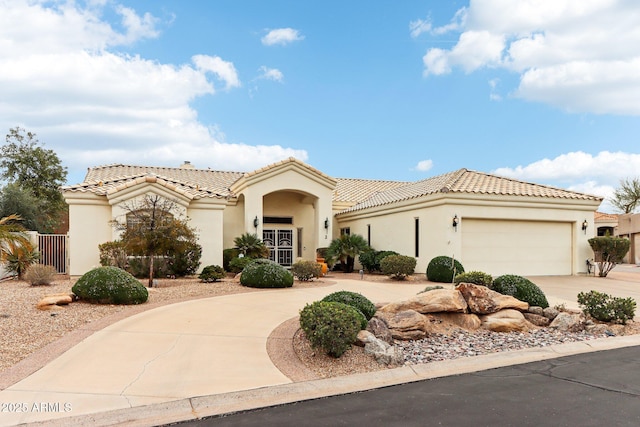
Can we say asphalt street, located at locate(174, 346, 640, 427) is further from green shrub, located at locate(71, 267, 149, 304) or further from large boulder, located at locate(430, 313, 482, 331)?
green shrub, located at locate(71, 267, 149, 304)

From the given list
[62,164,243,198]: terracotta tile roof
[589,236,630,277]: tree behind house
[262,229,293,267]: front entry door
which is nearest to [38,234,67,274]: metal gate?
[62,164,243,198]: terracotta tile roof

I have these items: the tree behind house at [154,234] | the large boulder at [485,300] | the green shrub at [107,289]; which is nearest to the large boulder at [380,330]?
the large boulder at [485,300]

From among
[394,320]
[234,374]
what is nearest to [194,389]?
[234,374]

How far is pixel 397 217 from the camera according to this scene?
78.1 feet

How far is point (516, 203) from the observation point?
21.4 meters

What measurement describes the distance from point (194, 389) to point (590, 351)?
7154mm

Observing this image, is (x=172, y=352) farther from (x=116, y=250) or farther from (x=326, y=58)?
(x=326, y=58)

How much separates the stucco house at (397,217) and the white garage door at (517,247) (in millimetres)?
43

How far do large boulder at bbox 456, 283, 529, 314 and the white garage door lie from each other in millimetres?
9134

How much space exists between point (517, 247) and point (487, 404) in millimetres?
16793

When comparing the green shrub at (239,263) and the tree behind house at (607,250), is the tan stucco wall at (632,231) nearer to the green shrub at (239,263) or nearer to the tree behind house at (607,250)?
the tree behind house at (607,250)

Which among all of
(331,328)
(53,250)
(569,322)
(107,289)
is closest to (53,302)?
(107,289)

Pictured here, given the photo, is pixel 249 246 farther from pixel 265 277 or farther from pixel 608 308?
pixel 608 308

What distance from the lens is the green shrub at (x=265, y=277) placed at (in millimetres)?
16188
